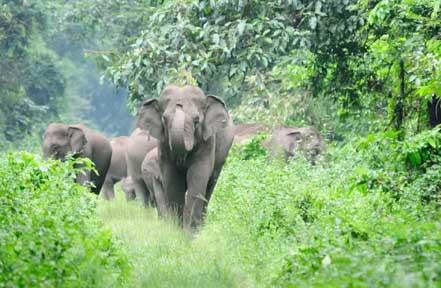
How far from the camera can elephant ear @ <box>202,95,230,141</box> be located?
50.7ft

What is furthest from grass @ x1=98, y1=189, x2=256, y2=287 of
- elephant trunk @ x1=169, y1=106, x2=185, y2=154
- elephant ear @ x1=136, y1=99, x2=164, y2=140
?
elephant ear @ x1=136, y1=99, x2=164, y2=140

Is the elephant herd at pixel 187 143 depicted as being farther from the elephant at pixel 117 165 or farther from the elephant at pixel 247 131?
the elephant at pixel 117 165

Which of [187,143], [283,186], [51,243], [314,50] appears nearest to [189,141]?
[187,143]

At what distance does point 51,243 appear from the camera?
8.71m

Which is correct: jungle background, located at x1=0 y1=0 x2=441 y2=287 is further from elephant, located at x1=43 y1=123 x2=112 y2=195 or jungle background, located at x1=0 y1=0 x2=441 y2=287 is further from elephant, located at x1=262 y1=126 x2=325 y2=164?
elephant, located at x1=43 y1=123 x2=112 y2=195

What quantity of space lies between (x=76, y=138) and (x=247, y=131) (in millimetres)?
7480

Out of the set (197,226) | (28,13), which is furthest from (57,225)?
(28,13)

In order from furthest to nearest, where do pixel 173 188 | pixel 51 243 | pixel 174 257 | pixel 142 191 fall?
pixel 142 191 < pixel 173 188 < pixel 174 257 < pixel 51 243

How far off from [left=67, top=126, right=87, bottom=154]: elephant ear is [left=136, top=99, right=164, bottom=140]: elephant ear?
4274 millimetres

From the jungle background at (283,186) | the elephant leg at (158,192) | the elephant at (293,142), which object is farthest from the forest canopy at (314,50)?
the elephant leg at (158,192)

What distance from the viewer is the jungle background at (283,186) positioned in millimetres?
8492

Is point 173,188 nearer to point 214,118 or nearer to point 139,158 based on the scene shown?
point 214,118

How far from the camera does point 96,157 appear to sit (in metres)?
20.9

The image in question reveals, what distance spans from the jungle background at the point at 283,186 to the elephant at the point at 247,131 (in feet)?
0.93
